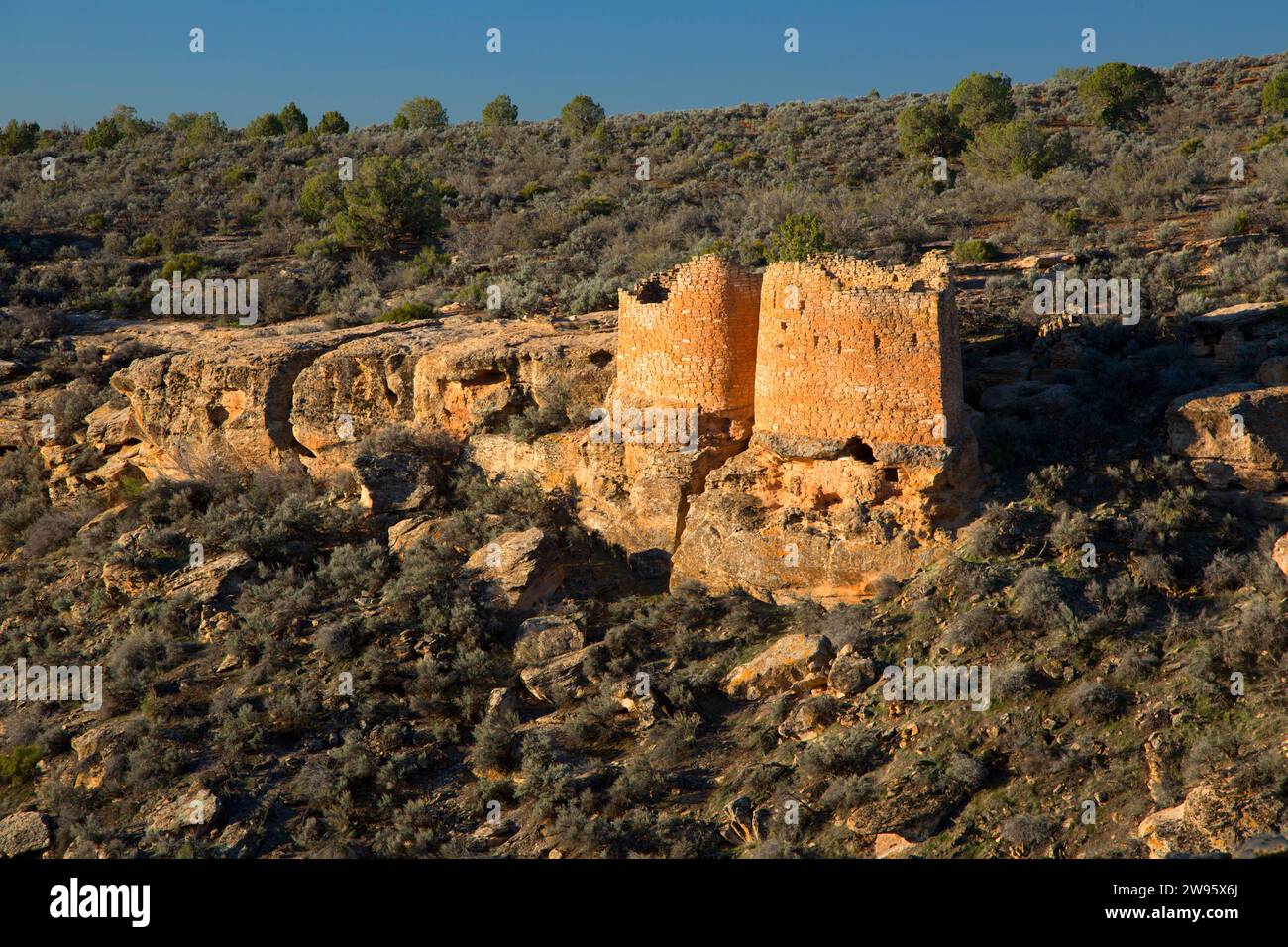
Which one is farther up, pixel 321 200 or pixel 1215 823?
pixel 321 200

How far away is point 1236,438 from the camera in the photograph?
15391 mm

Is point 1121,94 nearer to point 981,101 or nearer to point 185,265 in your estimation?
point 981,101

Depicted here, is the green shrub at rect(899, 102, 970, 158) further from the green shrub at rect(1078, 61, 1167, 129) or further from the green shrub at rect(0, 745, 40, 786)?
the green shrub at rect(0, 745, 40, 786)

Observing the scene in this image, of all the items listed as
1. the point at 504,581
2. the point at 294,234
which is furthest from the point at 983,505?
the point at 294,234

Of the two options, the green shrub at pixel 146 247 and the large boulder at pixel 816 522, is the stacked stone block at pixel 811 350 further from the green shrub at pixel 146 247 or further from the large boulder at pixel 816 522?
the green shrub at pixel 146 247

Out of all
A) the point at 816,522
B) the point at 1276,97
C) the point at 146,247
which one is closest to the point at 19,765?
the point at 816,522

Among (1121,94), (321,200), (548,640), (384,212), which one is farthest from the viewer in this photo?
(1121,94)

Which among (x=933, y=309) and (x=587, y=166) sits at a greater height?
(x=587, y=166)

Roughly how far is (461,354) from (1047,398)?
852 cm

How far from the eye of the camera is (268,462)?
1992 cm

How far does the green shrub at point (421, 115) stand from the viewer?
49000 millimetres

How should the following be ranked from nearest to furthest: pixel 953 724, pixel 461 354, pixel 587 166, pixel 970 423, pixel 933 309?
pixel 953 724 < pixel 933 309 < pixel 970 423 < pixel 461 354 < pixel 587 166

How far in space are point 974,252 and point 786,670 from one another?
1237 cm

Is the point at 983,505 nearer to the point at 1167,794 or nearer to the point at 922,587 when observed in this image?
the point at 922,587
